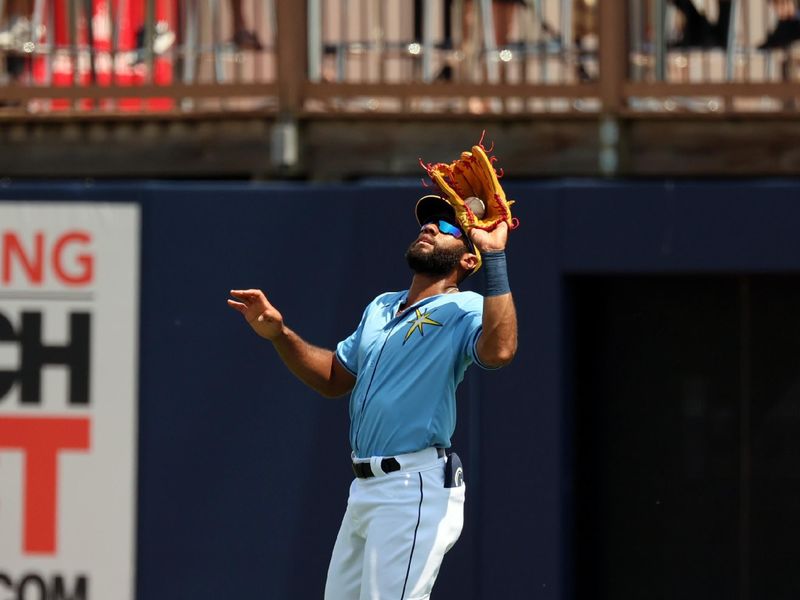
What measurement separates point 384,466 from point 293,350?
51 centimetres

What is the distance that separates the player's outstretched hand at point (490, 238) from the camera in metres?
4.29

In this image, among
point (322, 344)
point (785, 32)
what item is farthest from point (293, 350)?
point (785, 32)

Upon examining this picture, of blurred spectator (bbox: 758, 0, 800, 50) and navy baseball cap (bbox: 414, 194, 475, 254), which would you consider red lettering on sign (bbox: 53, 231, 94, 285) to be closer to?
navy baseball cap (bbox: 414, 194, 475, 254)

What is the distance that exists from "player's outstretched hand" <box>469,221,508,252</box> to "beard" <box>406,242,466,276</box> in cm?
24

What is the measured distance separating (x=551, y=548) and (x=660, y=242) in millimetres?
1325

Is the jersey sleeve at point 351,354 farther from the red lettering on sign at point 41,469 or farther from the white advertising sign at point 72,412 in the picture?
the red lettering on sign at point 41,469

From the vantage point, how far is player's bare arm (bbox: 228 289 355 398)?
459cm

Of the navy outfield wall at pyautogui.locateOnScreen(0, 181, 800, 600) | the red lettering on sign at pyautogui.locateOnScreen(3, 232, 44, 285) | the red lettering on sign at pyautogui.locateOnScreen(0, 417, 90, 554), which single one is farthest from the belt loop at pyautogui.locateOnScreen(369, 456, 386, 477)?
the red lettering on sign at pyautogui.locateOnScreen(3, 232, 44, 285)

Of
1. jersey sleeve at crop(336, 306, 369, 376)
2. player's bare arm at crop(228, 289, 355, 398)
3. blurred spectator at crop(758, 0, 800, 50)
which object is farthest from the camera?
blurred spectator at crop(758, 0, 800, 50)

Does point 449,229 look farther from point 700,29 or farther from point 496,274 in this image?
point 700,29

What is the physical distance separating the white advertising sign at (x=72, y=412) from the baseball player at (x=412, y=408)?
1735 millimetres

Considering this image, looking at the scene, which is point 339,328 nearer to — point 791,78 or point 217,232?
point 217,232

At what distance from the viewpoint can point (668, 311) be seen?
6422 millimetres

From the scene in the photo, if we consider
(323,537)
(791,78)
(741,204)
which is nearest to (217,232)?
(323,537)
